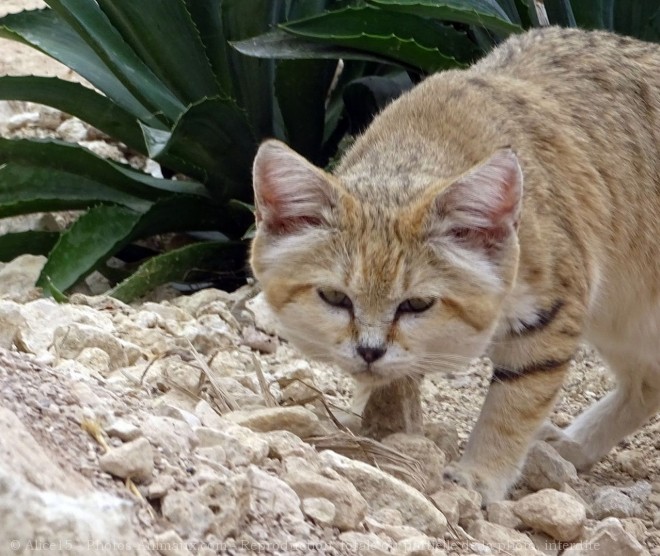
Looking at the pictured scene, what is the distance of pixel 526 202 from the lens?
3.09 meters

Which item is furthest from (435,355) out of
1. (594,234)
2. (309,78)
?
(309,78)

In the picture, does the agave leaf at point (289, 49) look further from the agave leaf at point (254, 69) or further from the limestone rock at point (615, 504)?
the limestone rock at point (615, 504)

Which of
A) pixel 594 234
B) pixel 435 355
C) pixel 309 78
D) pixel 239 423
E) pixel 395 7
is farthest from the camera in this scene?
pixel 309 78

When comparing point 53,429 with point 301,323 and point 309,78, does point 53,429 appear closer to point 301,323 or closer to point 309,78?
point 301,323

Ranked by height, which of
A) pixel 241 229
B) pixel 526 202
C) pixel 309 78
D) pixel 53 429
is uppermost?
pixel 53 429

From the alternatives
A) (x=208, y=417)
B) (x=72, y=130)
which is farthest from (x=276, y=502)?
(x=72, y=130)

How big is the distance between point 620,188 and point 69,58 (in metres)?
2.75

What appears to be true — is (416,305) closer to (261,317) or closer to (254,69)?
(261,317)

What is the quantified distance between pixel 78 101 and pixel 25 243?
0.69 metres

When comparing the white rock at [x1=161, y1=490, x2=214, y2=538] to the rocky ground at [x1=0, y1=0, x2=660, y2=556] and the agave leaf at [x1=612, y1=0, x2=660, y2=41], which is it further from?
the agave leaf at [x1=612, y1=0, x2=660, y2=41]

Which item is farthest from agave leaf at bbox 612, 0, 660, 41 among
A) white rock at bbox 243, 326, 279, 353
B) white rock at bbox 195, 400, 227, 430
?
white rock at bbox 195, 400, 227, 430

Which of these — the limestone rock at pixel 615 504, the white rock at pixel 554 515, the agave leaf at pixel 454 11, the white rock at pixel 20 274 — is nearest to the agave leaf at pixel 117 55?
the white rock at pixel 20 274

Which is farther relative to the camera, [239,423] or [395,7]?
[395,7]

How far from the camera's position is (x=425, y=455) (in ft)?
9.33
